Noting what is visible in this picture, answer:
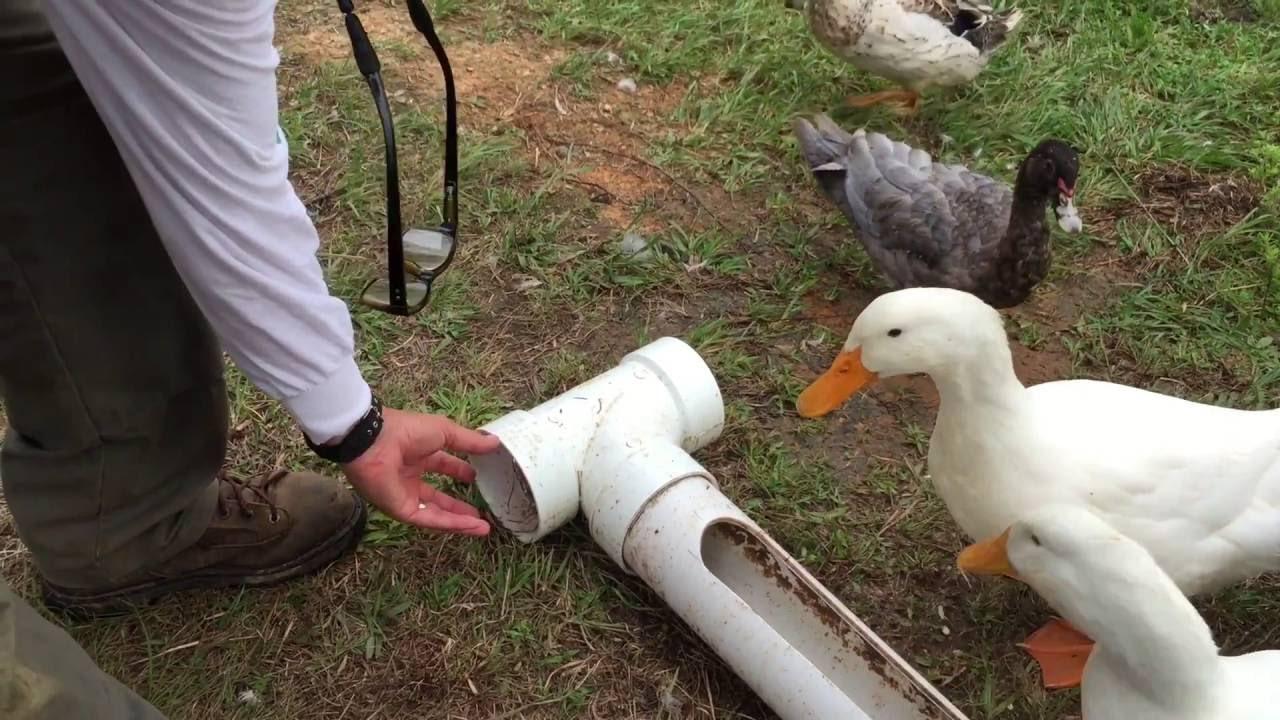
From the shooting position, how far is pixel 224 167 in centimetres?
105

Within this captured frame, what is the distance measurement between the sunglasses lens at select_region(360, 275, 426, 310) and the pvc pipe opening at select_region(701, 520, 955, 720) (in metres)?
0.75

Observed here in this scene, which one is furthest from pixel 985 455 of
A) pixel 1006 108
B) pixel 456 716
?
pixel 1006 108

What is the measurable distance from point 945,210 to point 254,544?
1.87 m

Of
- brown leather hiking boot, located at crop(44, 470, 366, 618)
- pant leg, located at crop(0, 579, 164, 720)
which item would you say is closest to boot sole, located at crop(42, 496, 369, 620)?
brown leather hiking boot, located at crop(44, 470, 366, 618)

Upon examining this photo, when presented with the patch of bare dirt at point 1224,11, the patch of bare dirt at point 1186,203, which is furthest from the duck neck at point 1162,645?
the patch of bare dirt at point 1224,11

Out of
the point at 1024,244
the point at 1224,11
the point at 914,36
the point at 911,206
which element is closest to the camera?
the point at 1024,244

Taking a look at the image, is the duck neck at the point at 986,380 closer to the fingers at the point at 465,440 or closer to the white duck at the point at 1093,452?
the white duck at the point at 1093,452

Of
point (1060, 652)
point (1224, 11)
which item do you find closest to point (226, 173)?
point (1060, 652)

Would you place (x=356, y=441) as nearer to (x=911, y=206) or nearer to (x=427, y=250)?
(x=427, y=250)

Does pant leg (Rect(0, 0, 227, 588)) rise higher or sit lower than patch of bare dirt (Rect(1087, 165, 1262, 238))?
higher

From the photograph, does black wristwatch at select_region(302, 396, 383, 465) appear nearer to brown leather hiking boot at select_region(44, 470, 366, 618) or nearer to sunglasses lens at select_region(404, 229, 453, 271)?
brown leather hiking boot at select_region(44, 470, 366, 618)

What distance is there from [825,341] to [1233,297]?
1102 mm

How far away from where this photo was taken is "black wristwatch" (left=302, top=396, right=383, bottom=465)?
4.31 feet

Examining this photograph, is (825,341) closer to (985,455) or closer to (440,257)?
(985,455)
